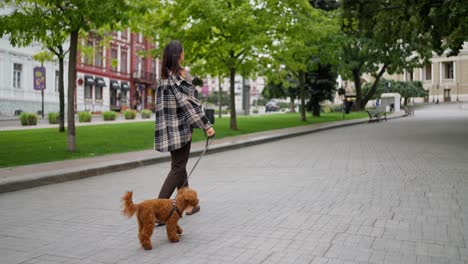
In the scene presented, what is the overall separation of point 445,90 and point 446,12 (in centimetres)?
8601

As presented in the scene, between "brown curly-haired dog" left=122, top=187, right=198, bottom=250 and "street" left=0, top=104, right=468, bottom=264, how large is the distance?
0.52ft

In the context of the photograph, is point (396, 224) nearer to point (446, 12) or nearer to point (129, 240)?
point (129, 240)

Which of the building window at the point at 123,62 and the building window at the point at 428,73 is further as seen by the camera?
the building window at the point at 428,73

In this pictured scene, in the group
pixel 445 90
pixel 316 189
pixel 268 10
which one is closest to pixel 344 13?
pixel 268 10

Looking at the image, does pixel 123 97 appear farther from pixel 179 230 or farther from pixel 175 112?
pixel 179 230

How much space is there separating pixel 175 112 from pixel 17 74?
3867cm

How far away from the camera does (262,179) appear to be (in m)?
8.58

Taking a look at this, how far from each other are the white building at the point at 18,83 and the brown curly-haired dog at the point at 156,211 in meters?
35.2

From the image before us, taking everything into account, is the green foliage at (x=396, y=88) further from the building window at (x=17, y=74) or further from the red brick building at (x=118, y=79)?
the building window at (x=17, y=74)

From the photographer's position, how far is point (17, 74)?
39.6 m

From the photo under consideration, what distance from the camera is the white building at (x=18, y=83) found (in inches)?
1467

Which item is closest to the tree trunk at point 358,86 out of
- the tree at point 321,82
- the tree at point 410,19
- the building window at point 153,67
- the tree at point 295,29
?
the tree at point 321,82

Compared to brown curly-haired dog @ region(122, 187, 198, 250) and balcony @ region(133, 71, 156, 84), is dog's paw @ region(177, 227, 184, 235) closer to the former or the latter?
brown curly-haired dog @ region(122, 187, 198, 250)

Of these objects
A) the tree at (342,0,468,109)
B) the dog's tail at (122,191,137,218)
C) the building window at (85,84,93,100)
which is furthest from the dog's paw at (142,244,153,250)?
the building window at (85,84,93,100)
